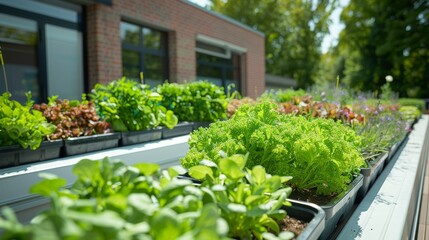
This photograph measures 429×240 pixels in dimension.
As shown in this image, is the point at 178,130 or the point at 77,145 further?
the point at 178,130

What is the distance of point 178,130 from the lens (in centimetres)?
329

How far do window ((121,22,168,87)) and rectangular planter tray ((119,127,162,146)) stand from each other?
3.94 m

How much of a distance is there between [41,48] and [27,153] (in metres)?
3.56

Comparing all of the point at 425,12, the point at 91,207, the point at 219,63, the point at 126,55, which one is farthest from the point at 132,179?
the point at 425,12

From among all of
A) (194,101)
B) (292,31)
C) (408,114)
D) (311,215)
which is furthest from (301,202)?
(292,31)

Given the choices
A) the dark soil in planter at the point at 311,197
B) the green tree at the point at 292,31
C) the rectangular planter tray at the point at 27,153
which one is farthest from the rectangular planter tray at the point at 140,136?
the green tree at the point at 292,31

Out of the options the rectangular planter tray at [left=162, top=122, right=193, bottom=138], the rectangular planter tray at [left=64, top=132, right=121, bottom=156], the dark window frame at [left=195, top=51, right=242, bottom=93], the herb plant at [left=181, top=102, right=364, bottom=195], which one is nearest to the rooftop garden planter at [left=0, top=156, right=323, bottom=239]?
the herb plant at [left=181, top=102, right=364, bottom=195]

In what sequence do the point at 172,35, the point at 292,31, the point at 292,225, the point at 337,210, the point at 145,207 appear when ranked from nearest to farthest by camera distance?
the point at 145,207, the point at 292,225, the point at 337,210, the point at 172,35, the point at 292,31

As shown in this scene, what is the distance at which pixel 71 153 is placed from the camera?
230cm

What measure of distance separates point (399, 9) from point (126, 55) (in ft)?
74.5

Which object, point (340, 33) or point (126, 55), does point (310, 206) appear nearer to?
point (126, 55)

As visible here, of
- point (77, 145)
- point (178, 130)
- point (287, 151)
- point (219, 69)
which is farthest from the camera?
point (219, 69)

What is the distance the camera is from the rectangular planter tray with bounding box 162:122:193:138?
3.12m

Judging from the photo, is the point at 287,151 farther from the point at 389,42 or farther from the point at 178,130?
the point at 389,42
